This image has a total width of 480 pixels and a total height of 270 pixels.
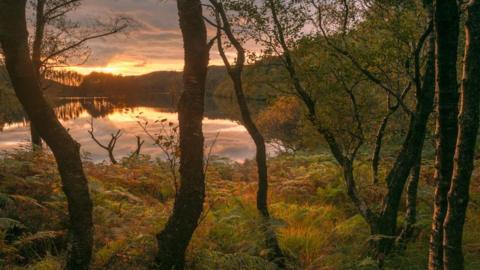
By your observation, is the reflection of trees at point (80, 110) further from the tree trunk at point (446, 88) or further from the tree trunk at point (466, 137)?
the tree trunk at point (466, 137)

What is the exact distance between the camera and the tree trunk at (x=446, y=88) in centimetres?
401

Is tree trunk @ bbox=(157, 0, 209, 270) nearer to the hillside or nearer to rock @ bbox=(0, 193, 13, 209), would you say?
rock @ bbox=(0, 193, 13, 209)

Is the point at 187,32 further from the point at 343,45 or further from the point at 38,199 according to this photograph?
the point at 38,199

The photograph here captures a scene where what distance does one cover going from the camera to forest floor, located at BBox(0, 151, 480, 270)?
22.2 ft

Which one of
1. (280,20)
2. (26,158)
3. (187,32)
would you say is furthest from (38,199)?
(280,20)

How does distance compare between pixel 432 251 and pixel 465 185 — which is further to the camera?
pixel 432 251

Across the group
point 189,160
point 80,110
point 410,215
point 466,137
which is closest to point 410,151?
point 410,215

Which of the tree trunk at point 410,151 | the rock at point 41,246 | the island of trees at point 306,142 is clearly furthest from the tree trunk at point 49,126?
the tree trunk at point 410,151

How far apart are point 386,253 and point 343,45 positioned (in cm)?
410

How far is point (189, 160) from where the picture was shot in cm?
630

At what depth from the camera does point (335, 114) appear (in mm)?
9094

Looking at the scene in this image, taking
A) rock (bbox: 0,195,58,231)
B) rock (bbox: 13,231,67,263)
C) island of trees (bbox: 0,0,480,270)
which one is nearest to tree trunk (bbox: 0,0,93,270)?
island of trees (bbox: 0,0,480,270)

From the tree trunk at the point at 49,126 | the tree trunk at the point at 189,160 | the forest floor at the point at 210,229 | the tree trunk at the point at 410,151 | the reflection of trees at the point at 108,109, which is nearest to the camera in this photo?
the tree trunk at the point at 49,126

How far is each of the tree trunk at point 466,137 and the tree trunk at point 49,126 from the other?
15.8 ft
